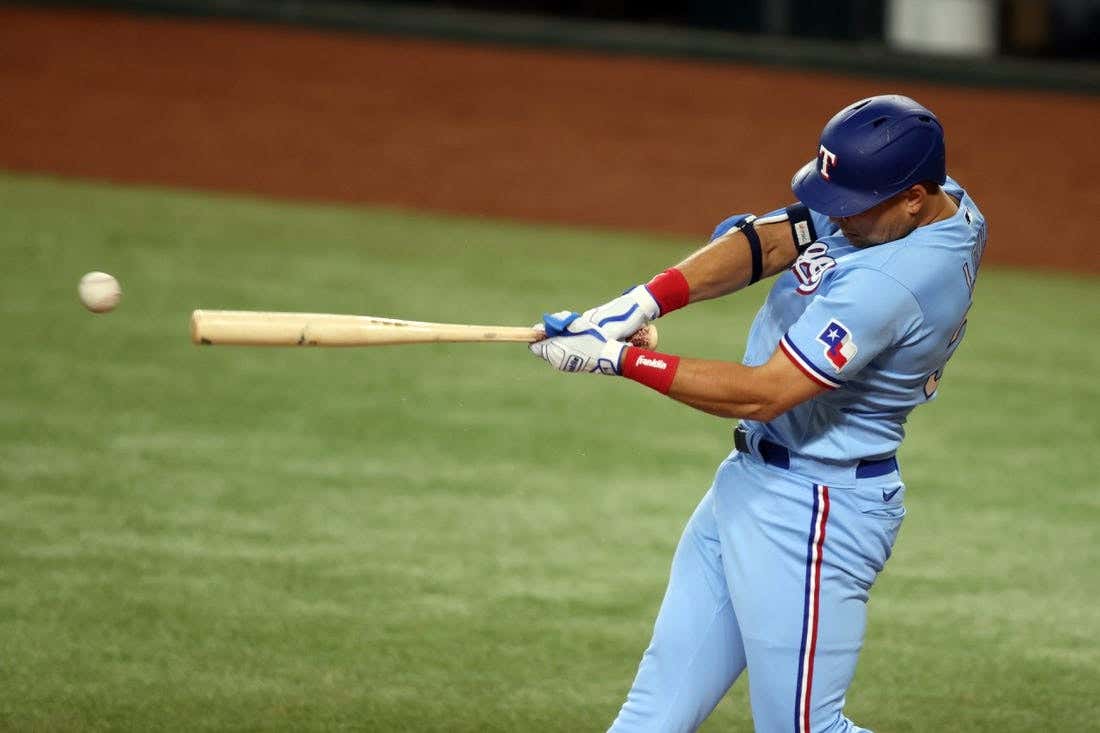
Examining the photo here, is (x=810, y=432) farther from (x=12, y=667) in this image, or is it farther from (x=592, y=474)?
(x=592, y=474)

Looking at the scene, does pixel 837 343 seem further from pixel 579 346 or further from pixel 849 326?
pixel 579 346

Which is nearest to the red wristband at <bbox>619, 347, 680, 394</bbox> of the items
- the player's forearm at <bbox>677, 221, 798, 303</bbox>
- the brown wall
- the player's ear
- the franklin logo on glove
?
the franklin logo on glove

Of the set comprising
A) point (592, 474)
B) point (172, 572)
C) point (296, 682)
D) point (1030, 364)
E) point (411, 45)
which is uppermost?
point (411, 45)

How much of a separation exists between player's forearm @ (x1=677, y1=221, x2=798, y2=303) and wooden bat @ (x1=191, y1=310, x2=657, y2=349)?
17.8 inches

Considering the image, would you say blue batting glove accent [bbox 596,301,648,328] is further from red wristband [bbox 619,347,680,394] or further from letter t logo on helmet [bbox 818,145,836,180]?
letter t logo on helmet [bbox 818,145,836,180]

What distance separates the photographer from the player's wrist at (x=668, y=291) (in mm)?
3693

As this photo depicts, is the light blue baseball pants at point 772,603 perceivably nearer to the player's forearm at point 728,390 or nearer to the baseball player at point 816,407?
the baseball player at point 816,407

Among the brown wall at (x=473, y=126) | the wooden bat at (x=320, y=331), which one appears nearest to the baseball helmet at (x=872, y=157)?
the wooden bat at (x=320, y=331)

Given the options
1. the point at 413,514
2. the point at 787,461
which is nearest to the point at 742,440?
the point at 787,461

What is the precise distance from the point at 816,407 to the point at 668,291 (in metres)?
0.50

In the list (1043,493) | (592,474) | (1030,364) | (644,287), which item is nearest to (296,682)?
(644,287)

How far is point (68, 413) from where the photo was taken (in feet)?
22.9

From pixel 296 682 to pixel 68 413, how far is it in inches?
114

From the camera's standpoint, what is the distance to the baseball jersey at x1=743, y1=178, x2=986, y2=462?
3.20m
